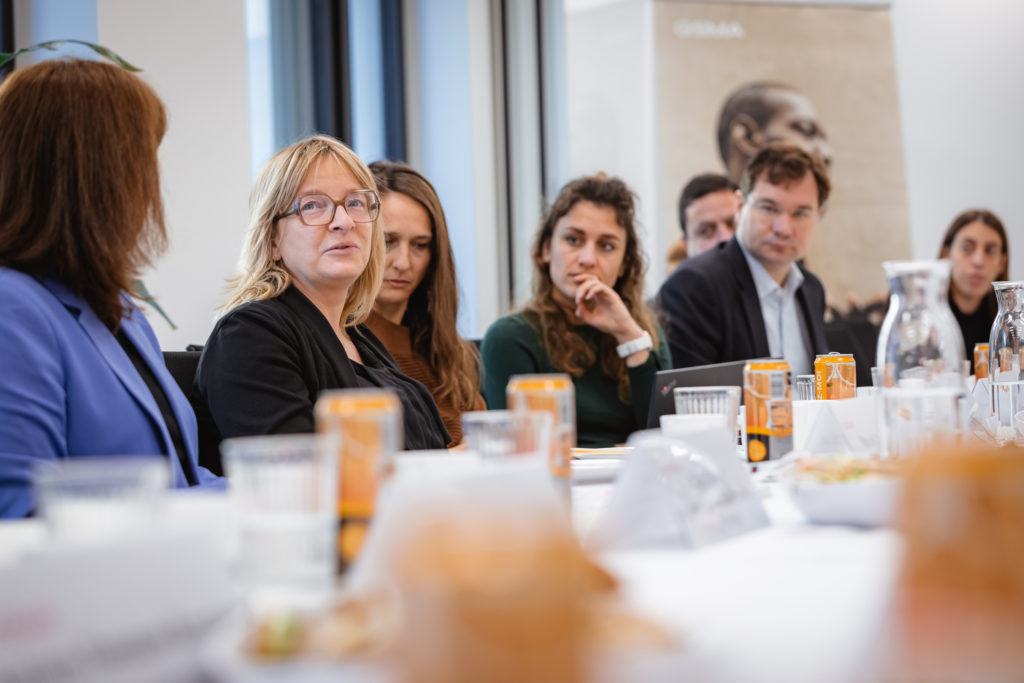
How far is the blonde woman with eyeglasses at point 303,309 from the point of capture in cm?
176

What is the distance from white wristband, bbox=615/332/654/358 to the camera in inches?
112

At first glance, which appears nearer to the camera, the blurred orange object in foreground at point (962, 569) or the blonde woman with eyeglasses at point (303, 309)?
the blurred orange object in foreground at point (962, 569)

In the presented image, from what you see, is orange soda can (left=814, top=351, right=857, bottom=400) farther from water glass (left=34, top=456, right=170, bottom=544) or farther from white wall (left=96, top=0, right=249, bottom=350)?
white wall (left=96, top=0, right=249, bottom=350)

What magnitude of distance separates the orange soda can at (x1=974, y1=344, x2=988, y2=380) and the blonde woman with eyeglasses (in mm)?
1289

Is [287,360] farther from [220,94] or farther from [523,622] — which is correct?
[220,94]

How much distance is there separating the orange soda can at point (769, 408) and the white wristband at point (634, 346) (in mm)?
1328

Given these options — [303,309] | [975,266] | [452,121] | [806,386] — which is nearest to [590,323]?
[806,386]

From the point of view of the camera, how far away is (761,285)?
132 inches

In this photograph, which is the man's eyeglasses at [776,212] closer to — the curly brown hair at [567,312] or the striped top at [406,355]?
the curly brown hair at [567,312]

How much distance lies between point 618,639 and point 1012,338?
177cm

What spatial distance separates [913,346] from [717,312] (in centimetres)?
193

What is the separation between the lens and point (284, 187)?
81.4 inches

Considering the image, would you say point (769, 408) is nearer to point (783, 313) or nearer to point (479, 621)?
point (479, 621)

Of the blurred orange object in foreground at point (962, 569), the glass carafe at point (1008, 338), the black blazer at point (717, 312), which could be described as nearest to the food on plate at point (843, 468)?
the blurred orange object in foreground at point (962, 569)
